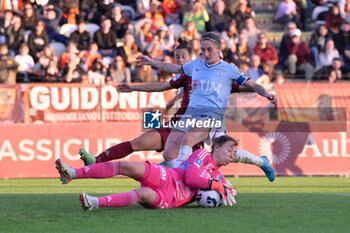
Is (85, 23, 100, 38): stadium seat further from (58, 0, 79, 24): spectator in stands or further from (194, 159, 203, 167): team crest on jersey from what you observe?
(194, 159, 203, 167): team crest on jersey

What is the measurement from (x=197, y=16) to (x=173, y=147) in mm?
11405

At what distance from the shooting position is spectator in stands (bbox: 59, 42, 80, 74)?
18281 mm

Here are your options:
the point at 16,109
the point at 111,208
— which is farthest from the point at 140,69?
the point at 111,208

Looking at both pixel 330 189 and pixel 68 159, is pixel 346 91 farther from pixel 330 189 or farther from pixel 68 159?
pixel 68 159

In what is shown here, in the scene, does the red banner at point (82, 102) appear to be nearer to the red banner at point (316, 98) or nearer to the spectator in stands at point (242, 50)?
the red banner at point (316, 98)

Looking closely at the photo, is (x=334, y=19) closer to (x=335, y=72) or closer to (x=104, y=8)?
(x=335, y=72)

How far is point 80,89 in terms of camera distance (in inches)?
627

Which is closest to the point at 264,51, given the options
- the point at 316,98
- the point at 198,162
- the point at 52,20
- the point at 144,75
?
the point at 316,98

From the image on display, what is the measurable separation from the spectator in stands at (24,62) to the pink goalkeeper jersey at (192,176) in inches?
410

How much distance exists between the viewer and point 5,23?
65.2 ft

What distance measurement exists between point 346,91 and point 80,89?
5.70 meters

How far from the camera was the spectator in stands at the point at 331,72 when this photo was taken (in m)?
18.3

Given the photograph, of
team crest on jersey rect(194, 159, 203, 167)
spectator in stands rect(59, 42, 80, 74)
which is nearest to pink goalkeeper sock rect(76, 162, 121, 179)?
team crest on jersey rect(194, 159, 203, 167)

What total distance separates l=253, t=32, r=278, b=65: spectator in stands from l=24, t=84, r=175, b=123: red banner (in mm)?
4349
